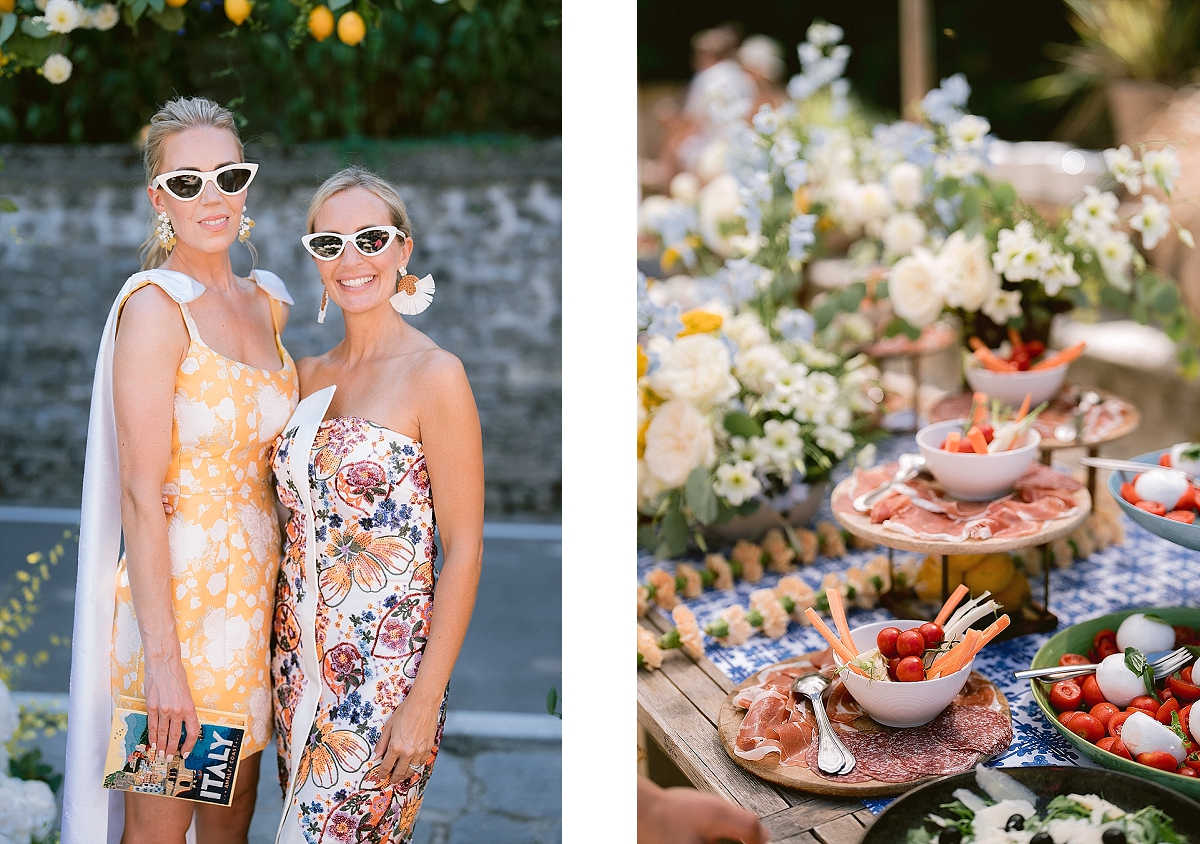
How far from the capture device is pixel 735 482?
2.31 m

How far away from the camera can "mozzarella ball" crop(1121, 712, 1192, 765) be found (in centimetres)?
139

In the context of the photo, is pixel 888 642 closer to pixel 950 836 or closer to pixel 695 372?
pixel 950 836

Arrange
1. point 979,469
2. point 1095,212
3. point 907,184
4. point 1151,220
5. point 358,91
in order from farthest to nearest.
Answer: point 358,91, point 907,184, point 1095,212, point 1151,220, point 979,469

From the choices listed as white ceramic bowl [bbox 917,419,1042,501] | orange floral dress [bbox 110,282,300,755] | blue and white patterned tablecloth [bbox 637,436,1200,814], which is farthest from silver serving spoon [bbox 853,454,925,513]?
orange floral dress [bbox 110,282,300,755]

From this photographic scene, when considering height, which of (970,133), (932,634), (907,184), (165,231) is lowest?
(932,634)

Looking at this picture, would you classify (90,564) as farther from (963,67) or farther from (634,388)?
(963,67)

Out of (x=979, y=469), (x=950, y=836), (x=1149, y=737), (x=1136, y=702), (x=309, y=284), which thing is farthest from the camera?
(x=309, y=284)

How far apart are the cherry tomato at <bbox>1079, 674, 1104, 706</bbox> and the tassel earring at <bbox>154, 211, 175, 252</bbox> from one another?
1.65 meters

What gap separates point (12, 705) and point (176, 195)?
48.8 inches

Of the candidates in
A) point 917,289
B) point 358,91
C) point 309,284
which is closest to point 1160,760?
point 917,289

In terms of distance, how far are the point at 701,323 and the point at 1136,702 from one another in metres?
1.23

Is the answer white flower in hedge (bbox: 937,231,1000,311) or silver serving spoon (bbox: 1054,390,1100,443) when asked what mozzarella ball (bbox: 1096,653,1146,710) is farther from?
white flower in hedge (bbox: 937,231,1000,311)

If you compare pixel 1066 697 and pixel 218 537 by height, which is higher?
pixel 218 537

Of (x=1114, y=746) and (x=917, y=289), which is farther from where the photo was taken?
(x=917, y=289)
